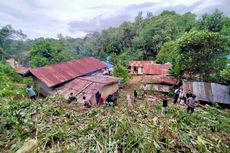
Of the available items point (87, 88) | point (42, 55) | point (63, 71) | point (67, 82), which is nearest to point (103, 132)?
point (87, 88)

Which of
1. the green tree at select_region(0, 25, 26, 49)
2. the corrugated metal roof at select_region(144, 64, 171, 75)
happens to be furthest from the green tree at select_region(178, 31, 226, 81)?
the green tree at select_region(0, 25, 26, 49)

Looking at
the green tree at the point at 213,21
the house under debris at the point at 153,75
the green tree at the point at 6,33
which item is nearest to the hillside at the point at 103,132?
the house under debris at the point at 153,75

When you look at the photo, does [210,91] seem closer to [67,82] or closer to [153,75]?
[67,82]

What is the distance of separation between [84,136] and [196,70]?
49.9 feet

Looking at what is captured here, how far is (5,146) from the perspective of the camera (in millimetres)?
5234

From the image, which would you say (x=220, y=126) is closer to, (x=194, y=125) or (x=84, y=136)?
(x=194, y=125)

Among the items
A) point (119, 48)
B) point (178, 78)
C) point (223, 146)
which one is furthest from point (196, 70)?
point (119, 48)

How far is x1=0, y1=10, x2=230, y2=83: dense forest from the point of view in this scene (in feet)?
57.1

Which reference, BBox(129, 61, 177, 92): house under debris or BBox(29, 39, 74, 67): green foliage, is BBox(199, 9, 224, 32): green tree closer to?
BBox(129, 61, 177, 92): house under debris

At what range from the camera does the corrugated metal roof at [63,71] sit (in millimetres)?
18016

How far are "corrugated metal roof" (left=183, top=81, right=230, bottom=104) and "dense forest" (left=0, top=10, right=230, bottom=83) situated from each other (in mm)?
954

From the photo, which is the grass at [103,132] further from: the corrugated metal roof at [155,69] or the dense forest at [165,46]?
the corrugated metal roof at [155,69]

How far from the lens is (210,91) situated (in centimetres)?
1605

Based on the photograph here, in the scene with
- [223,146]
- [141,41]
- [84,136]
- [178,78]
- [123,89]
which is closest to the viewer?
[84,136]
